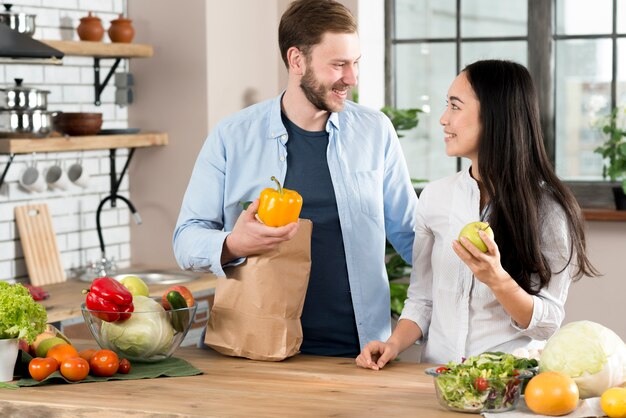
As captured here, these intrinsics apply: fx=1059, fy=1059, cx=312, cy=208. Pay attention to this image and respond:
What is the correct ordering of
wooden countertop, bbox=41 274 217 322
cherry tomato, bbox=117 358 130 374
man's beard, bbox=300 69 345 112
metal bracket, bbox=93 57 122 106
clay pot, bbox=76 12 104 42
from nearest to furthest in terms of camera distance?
cherry tomato, bbox=117 358 130 374
man's beard, bbox=300 69 345 112
wooden countertop, bbox=41 274 217 322
clay pot, bbox=76 12 104 42
metal bracket, bbox=93 57 122 106

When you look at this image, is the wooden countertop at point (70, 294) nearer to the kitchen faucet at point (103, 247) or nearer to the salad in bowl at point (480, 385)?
the kitchen faucet at point (103, 247)

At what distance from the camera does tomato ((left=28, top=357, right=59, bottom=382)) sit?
2.42 m

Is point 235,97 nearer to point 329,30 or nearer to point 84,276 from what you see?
point 84,276

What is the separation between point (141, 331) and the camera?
8.38 ft

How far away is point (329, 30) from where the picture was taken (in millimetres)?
2818

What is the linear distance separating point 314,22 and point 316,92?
0.19m

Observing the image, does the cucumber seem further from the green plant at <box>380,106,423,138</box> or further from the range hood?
the green plant at <box>380,106,423,138</box>

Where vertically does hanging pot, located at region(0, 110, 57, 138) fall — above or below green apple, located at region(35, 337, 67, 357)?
above

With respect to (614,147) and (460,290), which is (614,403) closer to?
(460,290)

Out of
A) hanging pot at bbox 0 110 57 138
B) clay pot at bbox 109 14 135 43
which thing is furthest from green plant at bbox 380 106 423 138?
hanging pot at bbox 0 110 57 138

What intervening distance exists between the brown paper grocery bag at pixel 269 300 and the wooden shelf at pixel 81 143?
192 centimetres

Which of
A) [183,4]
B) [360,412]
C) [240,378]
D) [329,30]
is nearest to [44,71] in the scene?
[183,4]

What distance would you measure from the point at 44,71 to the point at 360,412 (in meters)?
3.05

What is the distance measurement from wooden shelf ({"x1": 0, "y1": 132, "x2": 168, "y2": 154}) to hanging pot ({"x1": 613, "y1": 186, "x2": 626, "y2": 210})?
217 centimetres
